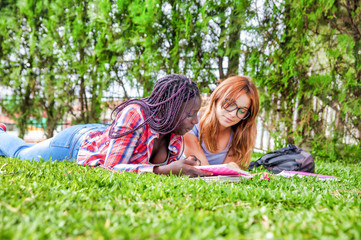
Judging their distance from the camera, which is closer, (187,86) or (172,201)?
(172,201)

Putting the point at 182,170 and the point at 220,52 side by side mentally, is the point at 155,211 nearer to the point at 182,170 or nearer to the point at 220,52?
the point at 182,170

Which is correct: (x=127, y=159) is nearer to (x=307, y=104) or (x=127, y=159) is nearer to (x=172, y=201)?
(x=172, y=201)

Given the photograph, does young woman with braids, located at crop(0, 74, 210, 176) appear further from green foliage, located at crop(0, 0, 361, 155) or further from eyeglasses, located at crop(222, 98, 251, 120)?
green foliage, located at crop(0, 0, 361, 155)

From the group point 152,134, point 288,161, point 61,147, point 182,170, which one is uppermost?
point 152,134

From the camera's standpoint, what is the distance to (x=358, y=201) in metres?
1.75

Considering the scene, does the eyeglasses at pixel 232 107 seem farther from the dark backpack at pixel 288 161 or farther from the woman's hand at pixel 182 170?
the woman's hand at pixel 182 170

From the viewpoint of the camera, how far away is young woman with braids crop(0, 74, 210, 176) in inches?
102

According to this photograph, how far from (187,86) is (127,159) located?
0.86m

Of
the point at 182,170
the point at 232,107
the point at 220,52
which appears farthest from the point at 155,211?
the point at 220,52

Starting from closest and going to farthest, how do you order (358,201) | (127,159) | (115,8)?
(358,201)
(127,159)
(115,8)

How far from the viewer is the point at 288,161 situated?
12.5 feet

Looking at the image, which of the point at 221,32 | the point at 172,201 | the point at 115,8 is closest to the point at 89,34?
the point at 115,8

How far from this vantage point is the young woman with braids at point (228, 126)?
362 centimetres

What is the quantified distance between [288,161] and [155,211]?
285cm
